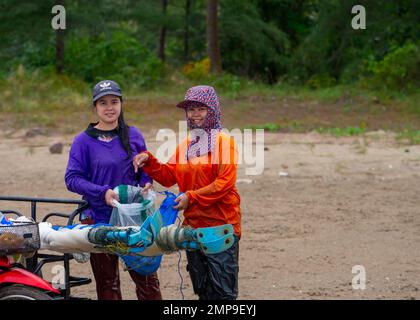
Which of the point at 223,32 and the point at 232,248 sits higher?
the point at 223,32

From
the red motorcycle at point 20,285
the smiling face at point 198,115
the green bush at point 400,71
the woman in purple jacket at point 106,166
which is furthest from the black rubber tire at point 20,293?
the green bush at point 400,71

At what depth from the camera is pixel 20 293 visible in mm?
4527

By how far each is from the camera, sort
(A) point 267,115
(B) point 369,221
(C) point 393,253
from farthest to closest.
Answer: (A) point 267,115, (B) point 369,221, (C) point 393,253

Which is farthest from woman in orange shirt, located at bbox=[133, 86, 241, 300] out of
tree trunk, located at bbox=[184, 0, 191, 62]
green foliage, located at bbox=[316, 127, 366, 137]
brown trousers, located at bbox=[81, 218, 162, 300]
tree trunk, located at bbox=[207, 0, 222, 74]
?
tree trunk, located at bbox=[184, 0, 191, 62]

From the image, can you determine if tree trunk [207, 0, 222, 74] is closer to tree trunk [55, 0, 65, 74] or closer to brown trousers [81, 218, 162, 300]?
tree trunk [55, 0, 65, 74]

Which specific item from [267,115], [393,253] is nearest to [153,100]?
[267,115]

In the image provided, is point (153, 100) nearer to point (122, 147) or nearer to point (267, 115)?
point (267, 115)

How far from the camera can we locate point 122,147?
530 centimetres

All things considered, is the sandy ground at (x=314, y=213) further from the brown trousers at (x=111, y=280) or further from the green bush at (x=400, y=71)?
the green bush at (x=400, y=71)

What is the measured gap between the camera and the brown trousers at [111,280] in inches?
209

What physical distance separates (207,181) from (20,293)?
123 cm

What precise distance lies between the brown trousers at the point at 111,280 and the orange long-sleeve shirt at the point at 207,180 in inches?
17.1

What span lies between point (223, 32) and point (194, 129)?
865 inches

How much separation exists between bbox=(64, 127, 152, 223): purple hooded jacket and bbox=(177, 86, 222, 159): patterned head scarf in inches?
15.7
